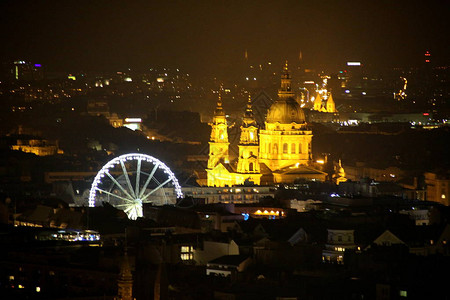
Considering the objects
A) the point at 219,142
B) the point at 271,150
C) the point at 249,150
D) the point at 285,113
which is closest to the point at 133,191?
the point at 249,150

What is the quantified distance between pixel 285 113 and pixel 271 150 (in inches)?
63.9

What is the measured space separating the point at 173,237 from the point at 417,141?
220 feet

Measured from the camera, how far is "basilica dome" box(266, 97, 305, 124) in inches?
3265

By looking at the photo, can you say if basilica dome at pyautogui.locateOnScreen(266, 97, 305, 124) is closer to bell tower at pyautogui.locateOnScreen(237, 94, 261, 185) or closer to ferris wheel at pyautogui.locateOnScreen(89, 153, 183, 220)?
bell tower at pyautogui.locateOnScreen(237, 94, 261, 185)

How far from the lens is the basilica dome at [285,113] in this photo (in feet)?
272

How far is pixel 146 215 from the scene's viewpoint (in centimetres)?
6384

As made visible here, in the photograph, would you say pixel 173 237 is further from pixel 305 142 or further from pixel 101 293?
pixel 305 142

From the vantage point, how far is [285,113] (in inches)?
3270

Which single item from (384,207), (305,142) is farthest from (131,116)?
(384,207)

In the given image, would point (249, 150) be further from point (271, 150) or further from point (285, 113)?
point (285, 113)

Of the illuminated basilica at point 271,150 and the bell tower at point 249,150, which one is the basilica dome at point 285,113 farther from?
the bell tower at point 249,150

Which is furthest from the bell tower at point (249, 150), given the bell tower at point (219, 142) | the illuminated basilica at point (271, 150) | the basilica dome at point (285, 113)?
the bell tower at point (219, 142)

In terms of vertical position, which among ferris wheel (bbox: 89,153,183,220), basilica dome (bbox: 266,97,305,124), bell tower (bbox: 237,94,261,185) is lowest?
ferris wheel (bbox: 89,153,183,220)

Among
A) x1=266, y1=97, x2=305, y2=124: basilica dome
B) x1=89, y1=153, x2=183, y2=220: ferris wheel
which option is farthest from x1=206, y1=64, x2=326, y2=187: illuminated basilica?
x1=89, y1=153, x2=183, y2=220: ferris wheel
